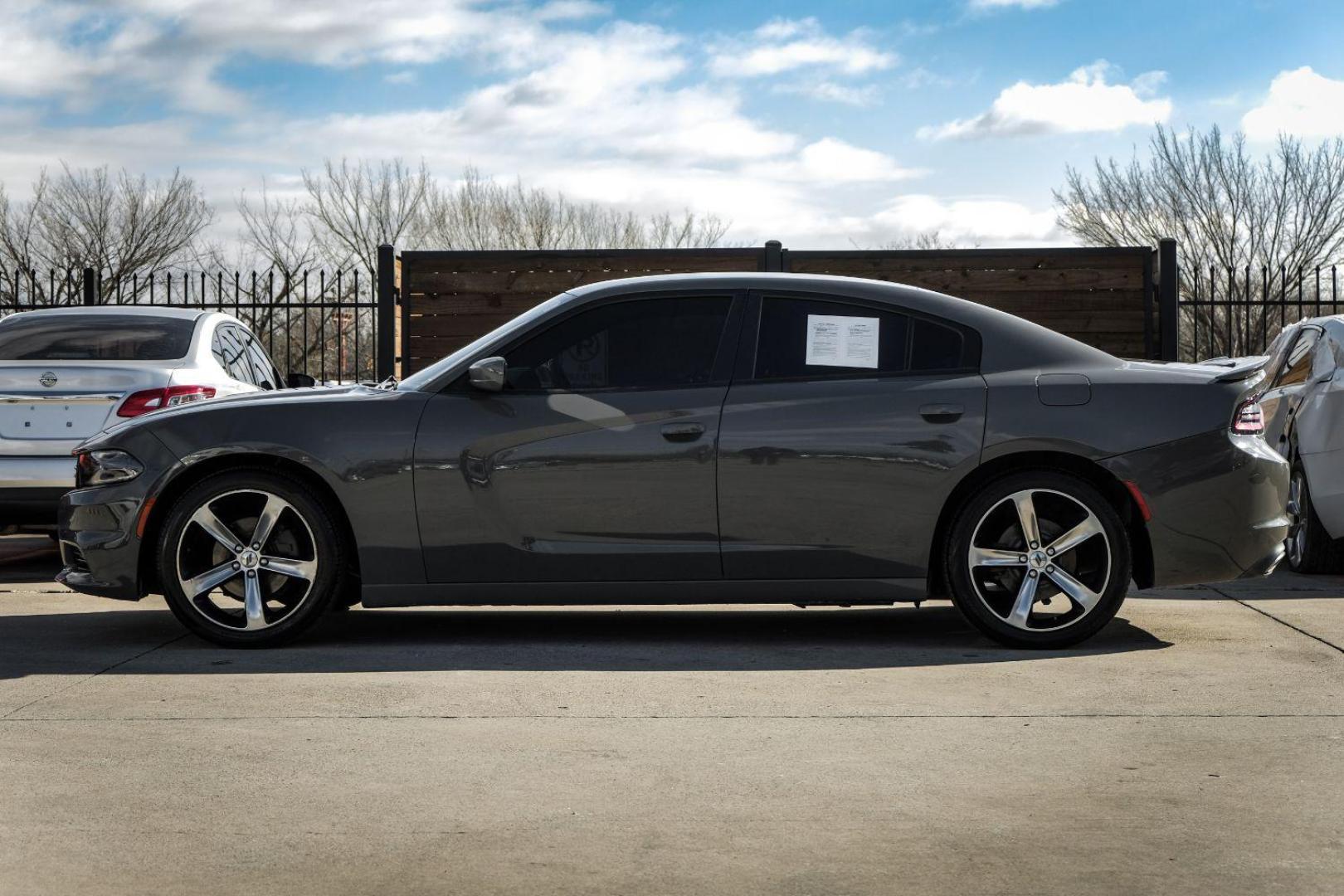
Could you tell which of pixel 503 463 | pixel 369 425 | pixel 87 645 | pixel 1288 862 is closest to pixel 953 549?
pixel 503 463

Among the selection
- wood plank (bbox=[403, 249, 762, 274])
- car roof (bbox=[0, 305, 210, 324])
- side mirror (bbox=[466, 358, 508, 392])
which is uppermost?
wood plank (bbox=[403, 249, 762, 274])

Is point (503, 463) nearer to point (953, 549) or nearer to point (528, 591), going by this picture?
point (528, 591)

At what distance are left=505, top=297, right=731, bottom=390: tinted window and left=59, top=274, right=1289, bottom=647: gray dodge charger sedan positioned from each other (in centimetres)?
1

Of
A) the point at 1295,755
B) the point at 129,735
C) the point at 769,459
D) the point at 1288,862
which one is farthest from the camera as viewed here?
the point at 769,459

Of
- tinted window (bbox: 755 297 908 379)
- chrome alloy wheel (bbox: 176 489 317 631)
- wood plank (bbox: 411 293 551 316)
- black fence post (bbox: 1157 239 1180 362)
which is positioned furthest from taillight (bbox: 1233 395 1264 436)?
wood plank (bbox: 411 293 551 316)

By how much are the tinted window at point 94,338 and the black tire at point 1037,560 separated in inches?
206

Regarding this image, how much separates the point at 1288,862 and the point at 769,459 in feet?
10.5

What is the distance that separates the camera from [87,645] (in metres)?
6.97

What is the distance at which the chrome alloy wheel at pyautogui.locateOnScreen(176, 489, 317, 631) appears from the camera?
6.74 meters

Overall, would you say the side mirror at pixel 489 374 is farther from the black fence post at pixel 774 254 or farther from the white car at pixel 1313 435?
the black fence post at pixel 774 254

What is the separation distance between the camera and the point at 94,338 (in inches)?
385

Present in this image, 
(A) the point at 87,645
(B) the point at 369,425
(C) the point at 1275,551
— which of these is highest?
(B) the point at 369,425

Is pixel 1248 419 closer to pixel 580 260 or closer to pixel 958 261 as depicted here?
pixel 958 261

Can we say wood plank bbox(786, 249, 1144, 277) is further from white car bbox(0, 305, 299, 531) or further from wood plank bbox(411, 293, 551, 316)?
A: white car bbox(0, 305, 299, 531)
